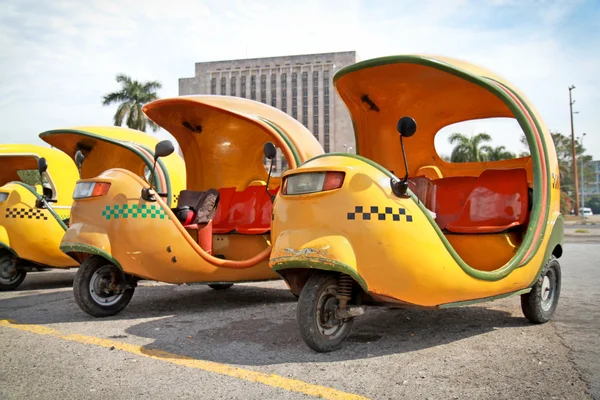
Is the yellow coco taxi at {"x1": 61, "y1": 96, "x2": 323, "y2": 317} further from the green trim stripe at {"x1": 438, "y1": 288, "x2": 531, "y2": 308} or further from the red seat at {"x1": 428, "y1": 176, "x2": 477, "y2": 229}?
the green trim stripe at {"x1": 438, "y1": 288, "x2": 531, "y2": 308}

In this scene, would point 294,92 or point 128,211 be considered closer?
point 128,211

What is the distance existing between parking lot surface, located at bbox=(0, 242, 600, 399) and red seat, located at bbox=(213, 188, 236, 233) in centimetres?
141

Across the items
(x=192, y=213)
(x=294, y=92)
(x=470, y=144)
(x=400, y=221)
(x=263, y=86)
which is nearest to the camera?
(x=400, y=221)

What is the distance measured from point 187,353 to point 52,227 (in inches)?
189

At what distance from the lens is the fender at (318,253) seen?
166 inches

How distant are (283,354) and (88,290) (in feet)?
8.63

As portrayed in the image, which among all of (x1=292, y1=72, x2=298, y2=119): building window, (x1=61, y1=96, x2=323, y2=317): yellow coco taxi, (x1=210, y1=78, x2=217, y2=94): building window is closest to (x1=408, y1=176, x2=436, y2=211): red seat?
(x1=61, y1=96, x2=323, y2=317): yellow coco taxi

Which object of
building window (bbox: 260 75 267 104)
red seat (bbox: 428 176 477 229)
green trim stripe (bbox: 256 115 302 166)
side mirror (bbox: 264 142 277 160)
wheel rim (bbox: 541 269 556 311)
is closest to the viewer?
wheel rim (bbox: 541 269 556 311)

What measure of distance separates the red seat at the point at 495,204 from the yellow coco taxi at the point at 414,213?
1 cm

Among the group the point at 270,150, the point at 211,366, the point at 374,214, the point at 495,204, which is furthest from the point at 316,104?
the point at 211,366

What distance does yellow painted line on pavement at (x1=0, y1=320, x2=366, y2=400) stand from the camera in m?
3.53

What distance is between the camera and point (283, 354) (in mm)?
4441

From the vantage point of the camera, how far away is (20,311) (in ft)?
21.5

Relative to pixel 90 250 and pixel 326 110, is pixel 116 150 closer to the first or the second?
pixel 90 250
